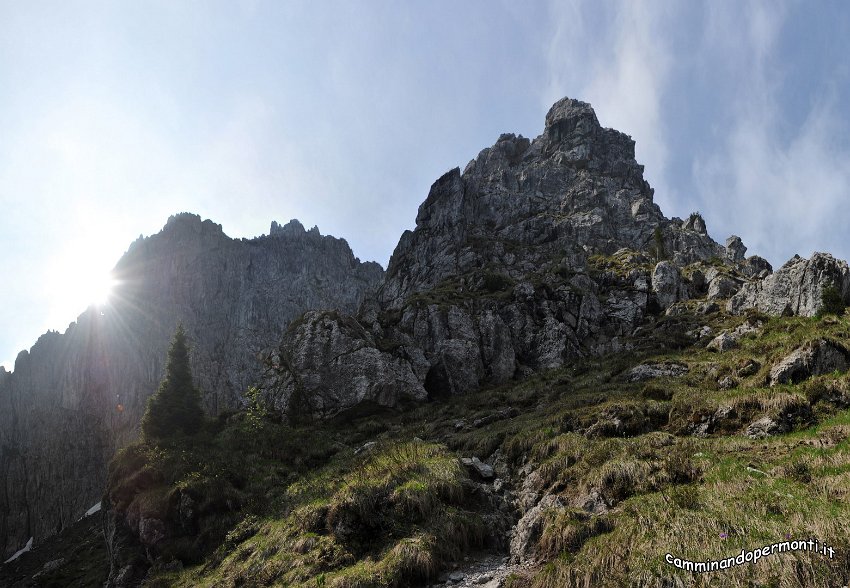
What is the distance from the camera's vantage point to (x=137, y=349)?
5581 inches

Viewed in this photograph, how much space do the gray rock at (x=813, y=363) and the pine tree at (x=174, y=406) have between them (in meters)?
42.1

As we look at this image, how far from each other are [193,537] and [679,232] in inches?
4608

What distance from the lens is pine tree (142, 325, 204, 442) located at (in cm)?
3466

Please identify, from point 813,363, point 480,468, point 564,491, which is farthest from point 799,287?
point 564,491

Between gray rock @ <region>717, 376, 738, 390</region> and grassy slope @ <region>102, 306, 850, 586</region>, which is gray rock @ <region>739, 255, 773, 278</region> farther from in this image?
gray rock @ <region>717, 376, 738, 390</region>

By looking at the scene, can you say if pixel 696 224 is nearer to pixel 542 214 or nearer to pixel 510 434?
pixel 542 214

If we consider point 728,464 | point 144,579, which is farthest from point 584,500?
point 144,579

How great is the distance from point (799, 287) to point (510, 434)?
41.8 metres

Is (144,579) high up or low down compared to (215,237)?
down

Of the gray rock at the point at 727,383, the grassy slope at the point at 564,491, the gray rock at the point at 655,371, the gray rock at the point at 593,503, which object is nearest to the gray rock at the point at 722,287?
the grassy slope at the point at 564,491

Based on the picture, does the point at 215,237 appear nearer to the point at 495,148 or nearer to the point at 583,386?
the point at 495,148

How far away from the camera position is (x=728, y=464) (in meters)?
14.2

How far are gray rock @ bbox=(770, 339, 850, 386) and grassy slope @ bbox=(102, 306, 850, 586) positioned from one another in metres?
1.19

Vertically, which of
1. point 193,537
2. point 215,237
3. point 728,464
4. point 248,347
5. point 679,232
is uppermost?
point 215,237
